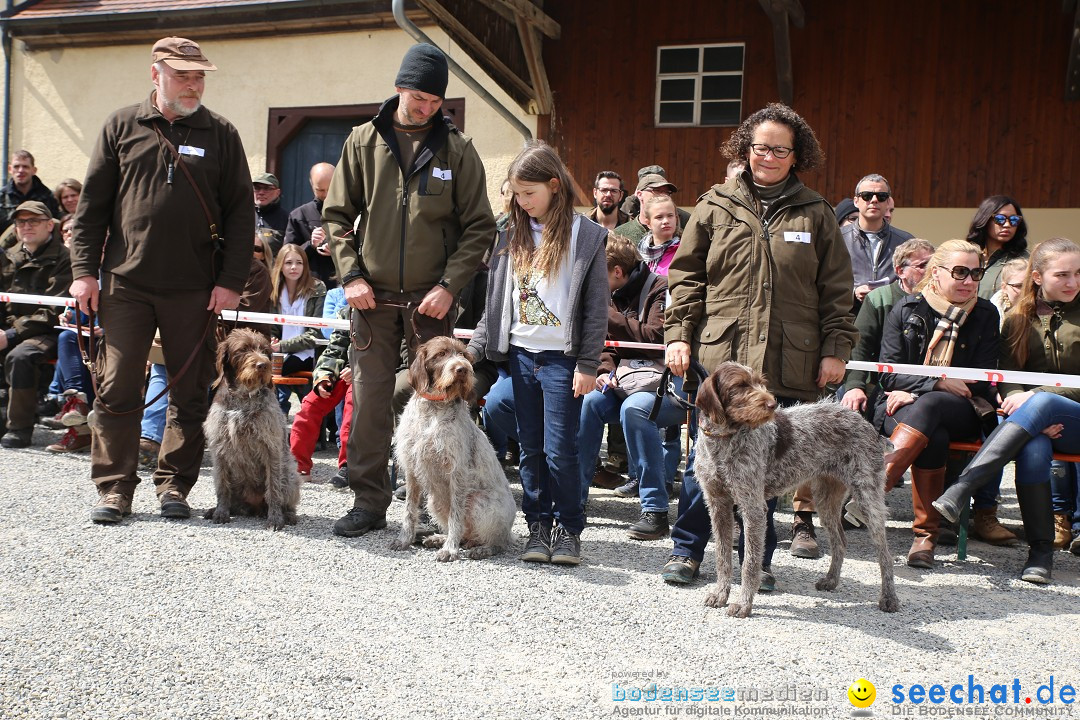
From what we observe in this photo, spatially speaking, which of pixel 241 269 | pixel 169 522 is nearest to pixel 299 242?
pixel 241 269

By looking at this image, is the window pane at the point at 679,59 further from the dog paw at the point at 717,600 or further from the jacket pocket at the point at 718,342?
the dog paw at the point at 717,600

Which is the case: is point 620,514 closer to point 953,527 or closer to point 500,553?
point 500,553

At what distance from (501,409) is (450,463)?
1.56 meters

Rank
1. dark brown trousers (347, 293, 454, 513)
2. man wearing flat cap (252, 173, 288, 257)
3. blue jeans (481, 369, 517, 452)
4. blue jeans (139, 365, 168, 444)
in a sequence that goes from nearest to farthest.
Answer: dark brown trousers (347, 293, 454, 513) → blue jeans (481, 369, 517, 452) → blue jeans (139, 365, 168, 444) → man wearing flat cap (252, 173, 288, 257)

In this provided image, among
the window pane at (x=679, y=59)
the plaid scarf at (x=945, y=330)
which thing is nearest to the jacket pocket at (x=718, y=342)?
the plaid scarf at (x=945, y=330)

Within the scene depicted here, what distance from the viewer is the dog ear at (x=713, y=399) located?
4.20m

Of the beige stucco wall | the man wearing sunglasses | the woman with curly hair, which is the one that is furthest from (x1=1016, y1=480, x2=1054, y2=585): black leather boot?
the beige stucco wall

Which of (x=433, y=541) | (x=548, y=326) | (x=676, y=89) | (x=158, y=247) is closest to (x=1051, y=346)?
(x=548, y=326)

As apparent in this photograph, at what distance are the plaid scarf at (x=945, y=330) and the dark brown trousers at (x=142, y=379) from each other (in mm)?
4550

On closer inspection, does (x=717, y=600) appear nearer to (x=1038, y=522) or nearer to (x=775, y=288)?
(x=775, y=288)

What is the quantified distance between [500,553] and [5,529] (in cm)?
280

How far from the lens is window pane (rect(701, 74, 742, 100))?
12430 millimetres

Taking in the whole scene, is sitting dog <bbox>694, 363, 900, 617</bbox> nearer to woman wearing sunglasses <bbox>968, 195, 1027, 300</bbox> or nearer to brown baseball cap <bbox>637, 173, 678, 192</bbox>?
woman wearing sunglasses <bbox>968, 195, 1027, 300</bbox>

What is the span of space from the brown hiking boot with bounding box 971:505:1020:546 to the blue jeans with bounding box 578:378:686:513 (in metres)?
2.05
